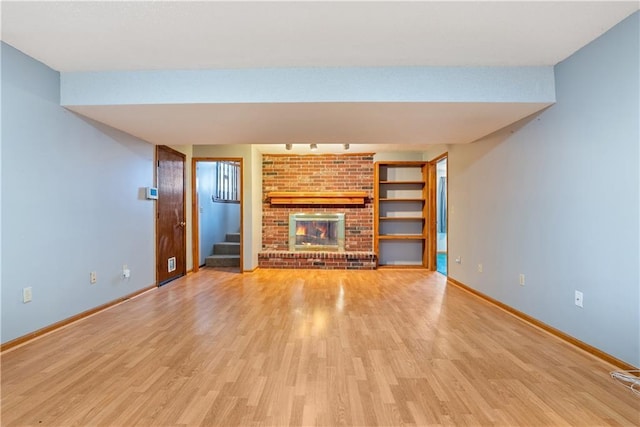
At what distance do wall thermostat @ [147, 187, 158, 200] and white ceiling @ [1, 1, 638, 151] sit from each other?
1152mm

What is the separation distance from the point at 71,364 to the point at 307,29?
8.88 ft

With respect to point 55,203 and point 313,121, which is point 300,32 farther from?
point 55,203

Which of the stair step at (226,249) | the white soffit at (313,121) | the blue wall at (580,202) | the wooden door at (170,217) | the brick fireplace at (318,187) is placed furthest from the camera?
the stair step at (226,249)

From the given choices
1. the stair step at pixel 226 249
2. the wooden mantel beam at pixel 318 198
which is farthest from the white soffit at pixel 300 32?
the stair step at pixel 226 249

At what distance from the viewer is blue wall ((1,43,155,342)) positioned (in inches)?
90.6

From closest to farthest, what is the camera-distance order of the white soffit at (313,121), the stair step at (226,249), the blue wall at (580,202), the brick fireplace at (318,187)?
the blue wall at (580,202)
the white soffit at (313,121)
the brick fireplace at (318,187)
the stair step at (226,249)

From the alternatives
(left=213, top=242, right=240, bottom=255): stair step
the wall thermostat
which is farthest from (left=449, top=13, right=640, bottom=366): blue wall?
(left=213, top=242, right=240, bottom=255): stair step

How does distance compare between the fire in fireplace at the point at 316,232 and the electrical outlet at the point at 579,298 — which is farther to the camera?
the fire in fireplace at the point at 316,232

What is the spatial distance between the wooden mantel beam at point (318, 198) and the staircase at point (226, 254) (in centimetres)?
131

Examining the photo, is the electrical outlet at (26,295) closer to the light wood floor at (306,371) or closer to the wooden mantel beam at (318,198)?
the light wood floor at (306,371)

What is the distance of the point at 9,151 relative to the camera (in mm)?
2275

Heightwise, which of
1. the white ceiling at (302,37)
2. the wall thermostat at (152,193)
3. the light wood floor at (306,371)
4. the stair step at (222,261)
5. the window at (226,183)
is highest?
the white ceiling at (302,37)

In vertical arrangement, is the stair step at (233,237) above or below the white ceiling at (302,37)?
below

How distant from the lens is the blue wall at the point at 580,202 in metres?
Result: 1.97
